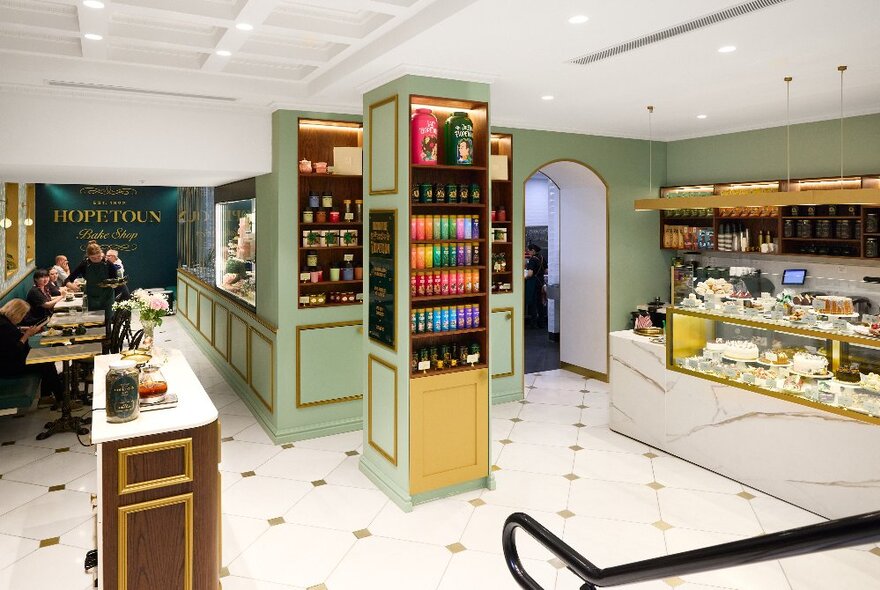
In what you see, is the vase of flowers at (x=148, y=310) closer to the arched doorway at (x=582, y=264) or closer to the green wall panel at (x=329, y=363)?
the green wall panel at (x=329, y=363)

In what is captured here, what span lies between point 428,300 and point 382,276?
396 millimetres

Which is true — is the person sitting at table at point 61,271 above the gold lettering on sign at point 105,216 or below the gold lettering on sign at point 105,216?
below

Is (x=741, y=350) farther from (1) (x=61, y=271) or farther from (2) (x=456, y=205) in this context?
(1) (x=61, y=271)

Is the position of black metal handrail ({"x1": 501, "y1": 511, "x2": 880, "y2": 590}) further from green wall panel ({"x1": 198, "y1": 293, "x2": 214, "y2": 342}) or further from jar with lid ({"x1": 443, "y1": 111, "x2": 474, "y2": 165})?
green wall panel ({"x1": 198, "y1": 293, "x2": 214, "y2": 342})

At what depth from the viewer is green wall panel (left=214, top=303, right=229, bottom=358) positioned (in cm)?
759

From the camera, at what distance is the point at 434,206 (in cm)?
438

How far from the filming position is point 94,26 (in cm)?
363

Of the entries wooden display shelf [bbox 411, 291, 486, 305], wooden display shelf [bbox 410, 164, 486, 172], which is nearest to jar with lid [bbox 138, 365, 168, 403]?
wooden display shelf [bbox 411, 291, 486, 305]

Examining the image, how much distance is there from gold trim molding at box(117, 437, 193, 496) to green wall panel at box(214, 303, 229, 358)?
4.71 meters

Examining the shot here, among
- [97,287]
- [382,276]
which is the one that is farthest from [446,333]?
[97,287]

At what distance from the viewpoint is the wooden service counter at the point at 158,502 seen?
2.81 meters

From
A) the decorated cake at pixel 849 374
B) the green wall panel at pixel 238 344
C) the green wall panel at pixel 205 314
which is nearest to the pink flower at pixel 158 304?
the green wall panel at pixel 238 344

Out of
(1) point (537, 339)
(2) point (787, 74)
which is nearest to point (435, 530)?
(2) point (787, 74)

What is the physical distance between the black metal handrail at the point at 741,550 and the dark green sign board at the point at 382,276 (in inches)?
108
